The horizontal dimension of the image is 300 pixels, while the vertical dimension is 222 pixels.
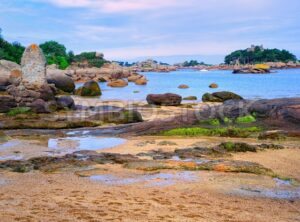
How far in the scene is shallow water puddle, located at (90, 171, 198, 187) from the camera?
7.86 meters

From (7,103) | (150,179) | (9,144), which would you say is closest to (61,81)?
(7,103)

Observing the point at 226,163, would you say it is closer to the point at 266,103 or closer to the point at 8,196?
the point at 8,196

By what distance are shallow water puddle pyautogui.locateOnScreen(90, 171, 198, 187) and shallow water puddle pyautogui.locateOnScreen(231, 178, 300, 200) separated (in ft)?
3.24

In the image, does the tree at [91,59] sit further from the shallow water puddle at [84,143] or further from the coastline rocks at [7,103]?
the shallow water puddle at [84,143]

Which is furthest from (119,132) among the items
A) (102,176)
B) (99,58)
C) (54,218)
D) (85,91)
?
(99,58)

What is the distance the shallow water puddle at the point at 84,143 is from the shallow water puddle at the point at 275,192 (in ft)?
17.5

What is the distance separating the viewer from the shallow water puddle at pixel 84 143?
12077 millimetres

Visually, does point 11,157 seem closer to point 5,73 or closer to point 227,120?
point 227,120

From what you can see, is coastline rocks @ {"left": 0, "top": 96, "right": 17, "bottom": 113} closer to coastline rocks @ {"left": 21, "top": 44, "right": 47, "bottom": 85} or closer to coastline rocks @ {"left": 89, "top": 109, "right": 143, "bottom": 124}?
coastline rocks @ {"left": 21, "top": 44, "right": 47, "bottom": 85}

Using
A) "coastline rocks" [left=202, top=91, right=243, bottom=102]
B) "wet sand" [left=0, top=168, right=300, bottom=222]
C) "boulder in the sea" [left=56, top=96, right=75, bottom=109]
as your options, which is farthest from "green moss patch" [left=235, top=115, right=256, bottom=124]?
"coastline rocks" [left=202, top=91, right=243, bottom=102]

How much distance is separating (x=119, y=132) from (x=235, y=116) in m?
4.37

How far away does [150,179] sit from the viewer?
8.16 meters

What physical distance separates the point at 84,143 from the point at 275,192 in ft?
21.6

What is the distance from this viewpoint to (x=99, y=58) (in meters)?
124
